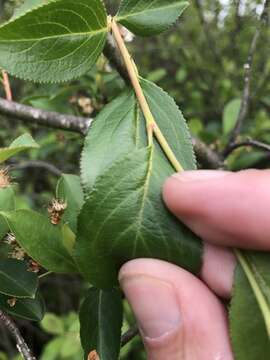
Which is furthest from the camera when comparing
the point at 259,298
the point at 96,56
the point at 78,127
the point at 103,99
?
the point at 103,99

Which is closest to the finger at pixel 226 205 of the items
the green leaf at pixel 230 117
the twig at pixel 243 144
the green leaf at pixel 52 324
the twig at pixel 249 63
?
the twig at pixel 243 144

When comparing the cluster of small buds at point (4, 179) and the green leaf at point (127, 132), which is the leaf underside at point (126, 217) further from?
the cluster of small buds at point (4, 179)

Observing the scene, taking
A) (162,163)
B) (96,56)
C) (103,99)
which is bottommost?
(103,99)

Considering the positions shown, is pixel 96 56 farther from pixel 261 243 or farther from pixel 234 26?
pixel 234 26

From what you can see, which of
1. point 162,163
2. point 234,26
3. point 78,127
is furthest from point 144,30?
point 234,26

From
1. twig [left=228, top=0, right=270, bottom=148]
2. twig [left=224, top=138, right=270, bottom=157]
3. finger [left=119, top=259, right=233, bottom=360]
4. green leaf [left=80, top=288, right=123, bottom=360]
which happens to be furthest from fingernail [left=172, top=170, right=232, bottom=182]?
twig [left=228, top=0, right=270, bottom=148]

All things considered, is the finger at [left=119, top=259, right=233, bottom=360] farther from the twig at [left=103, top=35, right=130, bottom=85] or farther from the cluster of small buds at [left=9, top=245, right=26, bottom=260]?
the twig at [left=103, top=35, right=130, bottom=85]
